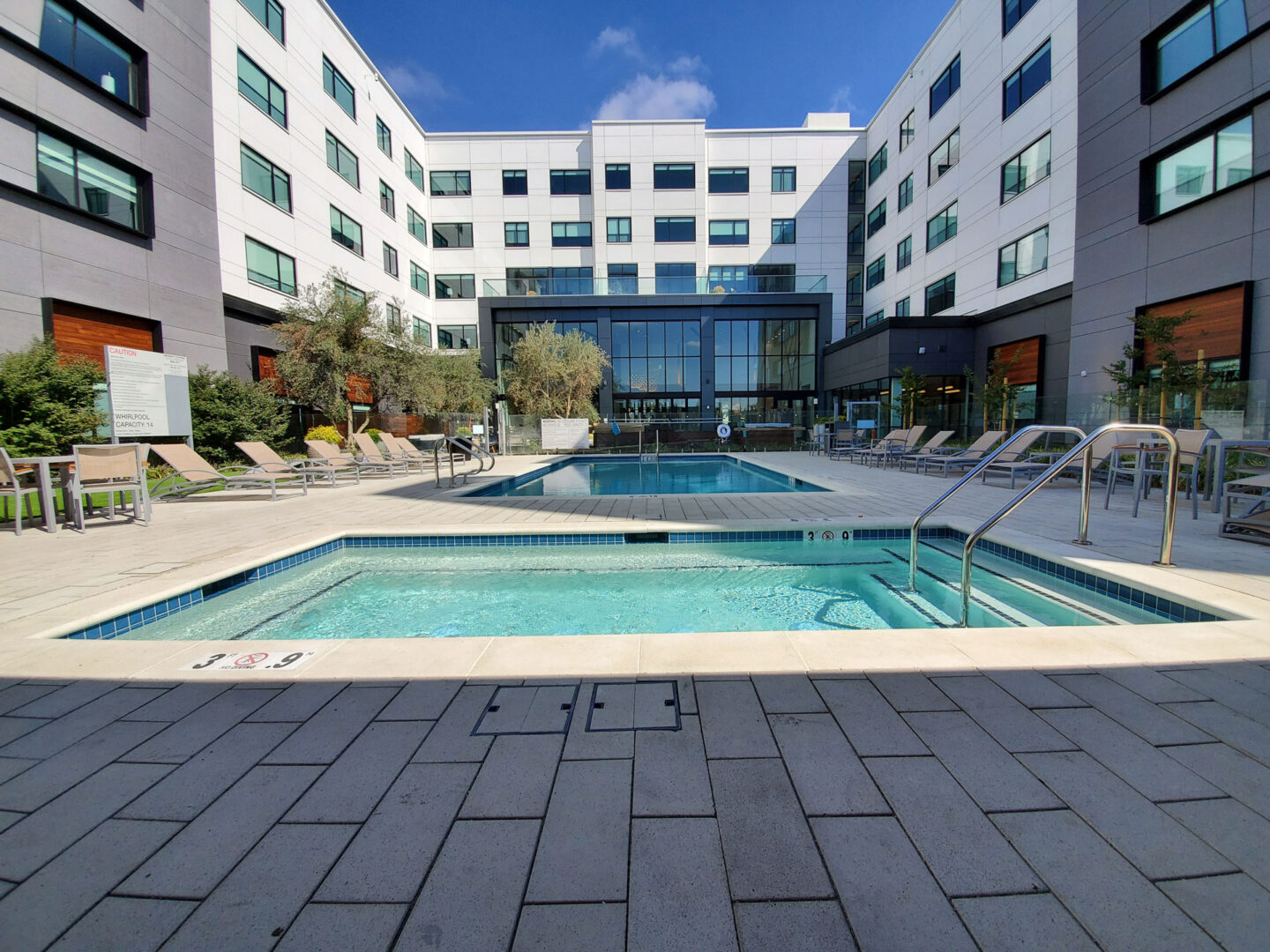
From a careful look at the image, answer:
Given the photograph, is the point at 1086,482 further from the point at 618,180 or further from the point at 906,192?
the point at 618,180

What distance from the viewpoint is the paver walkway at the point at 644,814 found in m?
1.15

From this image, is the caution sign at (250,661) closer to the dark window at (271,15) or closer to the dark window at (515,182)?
the dark window at (271,15)

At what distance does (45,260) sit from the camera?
32.2ft

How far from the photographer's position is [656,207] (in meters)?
26.3

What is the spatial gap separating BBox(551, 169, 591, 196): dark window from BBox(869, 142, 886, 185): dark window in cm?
1348

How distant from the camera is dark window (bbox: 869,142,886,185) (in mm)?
23938

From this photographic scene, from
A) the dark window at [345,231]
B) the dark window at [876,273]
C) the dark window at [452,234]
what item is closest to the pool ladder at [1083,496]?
the dark window at [345,231]

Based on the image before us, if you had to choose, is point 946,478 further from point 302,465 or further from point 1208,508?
point 302,465

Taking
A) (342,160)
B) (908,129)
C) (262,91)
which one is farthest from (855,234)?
(262,91)

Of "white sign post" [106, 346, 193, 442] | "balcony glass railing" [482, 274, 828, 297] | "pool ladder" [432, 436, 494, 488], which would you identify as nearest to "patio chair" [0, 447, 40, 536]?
"white sign post" [106, 346, 193, 442]

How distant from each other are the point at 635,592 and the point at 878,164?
90.4ft

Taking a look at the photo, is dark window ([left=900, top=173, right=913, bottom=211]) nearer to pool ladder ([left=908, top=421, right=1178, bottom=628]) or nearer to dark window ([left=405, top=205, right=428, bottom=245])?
dark window ([left=405, top=205, right=428, bottom=245])

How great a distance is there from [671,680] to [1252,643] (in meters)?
2.81

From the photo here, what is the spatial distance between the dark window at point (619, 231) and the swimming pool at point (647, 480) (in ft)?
44.6
